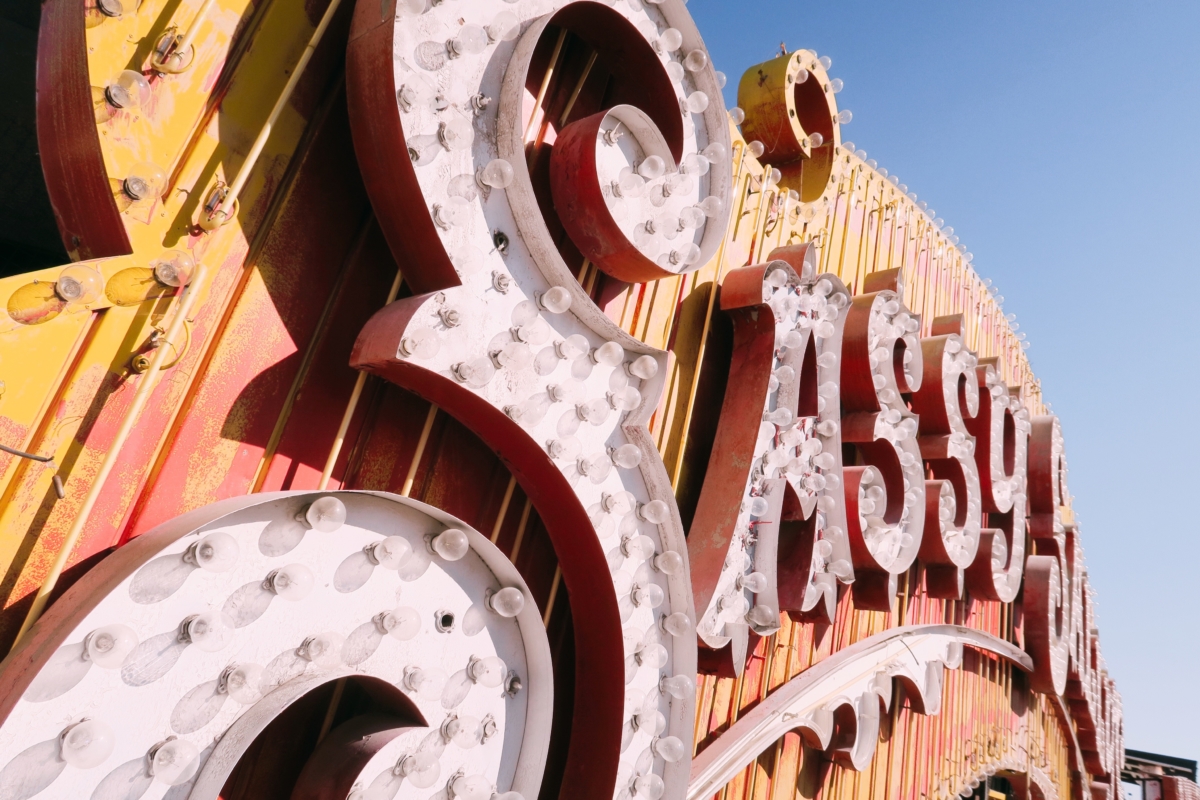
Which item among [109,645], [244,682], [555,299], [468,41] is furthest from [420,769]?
[468,41]

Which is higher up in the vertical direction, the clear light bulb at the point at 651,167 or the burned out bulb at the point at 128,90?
the clear light bulb at the point at 651,167

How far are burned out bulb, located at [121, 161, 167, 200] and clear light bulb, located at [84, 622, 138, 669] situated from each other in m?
0.69

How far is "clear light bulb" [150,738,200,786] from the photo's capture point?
1187mm

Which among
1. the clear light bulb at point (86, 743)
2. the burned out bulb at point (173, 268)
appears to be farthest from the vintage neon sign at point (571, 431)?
the burned out bulb at point (173, 268)

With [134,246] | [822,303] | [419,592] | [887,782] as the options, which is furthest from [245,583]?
[887,782]

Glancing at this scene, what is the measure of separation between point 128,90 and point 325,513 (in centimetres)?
76

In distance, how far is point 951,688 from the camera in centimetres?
468

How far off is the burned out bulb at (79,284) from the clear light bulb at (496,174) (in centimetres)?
72

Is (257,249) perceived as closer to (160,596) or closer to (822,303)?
(160,596)

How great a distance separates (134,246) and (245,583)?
58 centimetres

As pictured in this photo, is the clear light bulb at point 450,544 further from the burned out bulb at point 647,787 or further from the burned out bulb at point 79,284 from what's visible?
the burned out bulb at point 647,787

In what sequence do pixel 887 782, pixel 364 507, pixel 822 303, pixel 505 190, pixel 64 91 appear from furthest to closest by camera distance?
pixel 887 782
pixel 822 303
pixel 505 190
pixel 364 507
pixel 64 91

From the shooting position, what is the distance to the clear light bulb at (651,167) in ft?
6.77

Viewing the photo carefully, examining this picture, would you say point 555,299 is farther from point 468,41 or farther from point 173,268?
point 173,268
